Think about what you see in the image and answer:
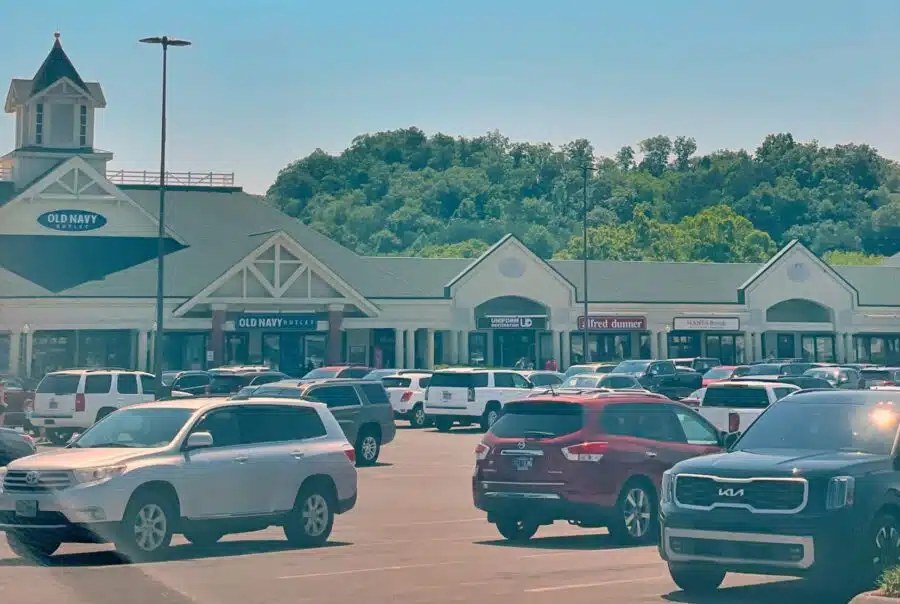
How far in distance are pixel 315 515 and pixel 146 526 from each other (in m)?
2.57

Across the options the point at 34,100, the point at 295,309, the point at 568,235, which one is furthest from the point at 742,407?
the point at 568,235

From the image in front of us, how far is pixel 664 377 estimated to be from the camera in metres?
48.3

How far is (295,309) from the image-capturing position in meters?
63.6

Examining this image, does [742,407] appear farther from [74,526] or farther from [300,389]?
[74,526]

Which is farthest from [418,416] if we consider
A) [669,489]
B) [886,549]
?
[886,549]

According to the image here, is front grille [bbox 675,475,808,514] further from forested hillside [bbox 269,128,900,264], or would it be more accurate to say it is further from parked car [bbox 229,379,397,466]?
forested hillside [bbox 269,128,900,264]

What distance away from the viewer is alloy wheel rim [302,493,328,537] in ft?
57.7

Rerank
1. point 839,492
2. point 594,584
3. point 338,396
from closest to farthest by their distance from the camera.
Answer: point 839,492
point 594,584
point 338,396

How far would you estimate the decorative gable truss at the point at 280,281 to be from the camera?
6203 centimetres

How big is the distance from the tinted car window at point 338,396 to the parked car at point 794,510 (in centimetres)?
1851

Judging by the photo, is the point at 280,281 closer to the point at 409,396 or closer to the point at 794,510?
the point at 409,396

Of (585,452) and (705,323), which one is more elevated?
(705,323)

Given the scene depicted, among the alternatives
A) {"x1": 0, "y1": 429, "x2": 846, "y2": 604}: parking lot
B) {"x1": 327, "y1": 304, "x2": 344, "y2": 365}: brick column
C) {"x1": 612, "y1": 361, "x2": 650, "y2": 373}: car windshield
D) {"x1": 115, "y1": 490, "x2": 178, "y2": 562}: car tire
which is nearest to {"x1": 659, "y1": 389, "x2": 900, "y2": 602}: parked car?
{"x1": 0, "y1": 429, "x2": 846, "y2": 604}: parking lot

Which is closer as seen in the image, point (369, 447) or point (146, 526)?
point (146, 526)
